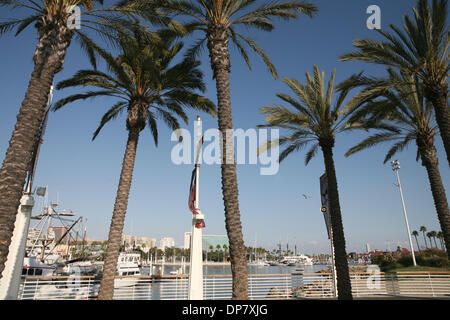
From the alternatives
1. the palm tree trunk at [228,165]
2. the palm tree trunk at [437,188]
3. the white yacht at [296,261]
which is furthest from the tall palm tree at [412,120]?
the white yacht at [296,261]

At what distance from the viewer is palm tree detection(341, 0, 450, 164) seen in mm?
10172

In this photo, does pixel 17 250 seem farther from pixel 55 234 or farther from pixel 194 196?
pixel 55 234

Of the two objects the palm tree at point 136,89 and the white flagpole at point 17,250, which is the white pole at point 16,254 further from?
the palm tree at point 136,89

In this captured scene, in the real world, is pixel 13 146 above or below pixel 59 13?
below

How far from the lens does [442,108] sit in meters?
10.1

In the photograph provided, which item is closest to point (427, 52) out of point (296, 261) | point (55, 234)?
point (55, 234)

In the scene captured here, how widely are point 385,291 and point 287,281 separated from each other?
6020 millimetres

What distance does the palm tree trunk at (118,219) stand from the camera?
34.6 feet

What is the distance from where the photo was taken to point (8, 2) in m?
8.77

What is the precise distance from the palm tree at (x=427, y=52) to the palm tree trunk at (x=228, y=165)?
5769mm

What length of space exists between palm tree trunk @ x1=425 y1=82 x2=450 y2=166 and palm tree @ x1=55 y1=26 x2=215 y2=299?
921cm
